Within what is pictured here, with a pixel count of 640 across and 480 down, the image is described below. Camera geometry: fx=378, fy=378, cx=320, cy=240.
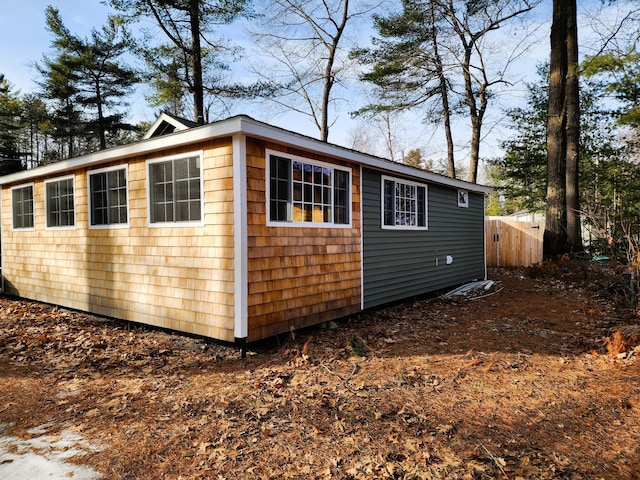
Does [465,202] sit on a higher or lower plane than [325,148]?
lower

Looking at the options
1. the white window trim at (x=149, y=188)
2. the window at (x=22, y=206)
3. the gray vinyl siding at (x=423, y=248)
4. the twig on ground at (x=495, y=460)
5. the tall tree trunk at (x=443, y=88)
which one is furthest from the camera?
the tall tree trunk at (x=443, y=88)

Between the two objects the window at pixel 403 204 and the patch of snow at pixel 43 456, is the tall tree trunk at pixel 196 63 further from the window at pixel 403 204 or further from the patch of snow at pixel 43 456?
the patch of snow at pixel 43 456

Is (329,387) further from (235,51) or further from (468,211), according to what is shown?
(235,51)

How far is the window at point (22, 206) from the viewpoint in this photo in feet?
26.8

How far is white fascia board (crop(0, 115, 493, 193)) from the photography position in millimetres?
4473

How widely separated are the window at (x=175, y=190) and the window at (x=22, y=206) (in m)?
4.48

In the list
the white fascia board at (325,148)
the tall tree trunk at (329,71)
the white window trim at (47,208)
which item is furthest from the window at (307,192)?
the tall tree trunk at (329,71)

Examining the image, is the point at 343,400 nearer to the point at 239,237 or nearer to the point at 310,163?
the point at 239,237

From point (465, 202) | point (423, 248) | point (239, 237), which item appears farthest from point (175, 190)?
point (465, 202)

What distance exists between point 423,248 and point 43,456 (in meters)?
7.20

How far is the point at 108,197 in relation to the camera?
634 centimetres

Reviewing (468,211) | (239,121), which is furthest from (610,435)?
(468,211)

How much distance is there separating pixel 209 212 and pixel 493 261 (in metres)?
12.6

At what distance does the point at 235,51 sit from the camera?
1412 cm
